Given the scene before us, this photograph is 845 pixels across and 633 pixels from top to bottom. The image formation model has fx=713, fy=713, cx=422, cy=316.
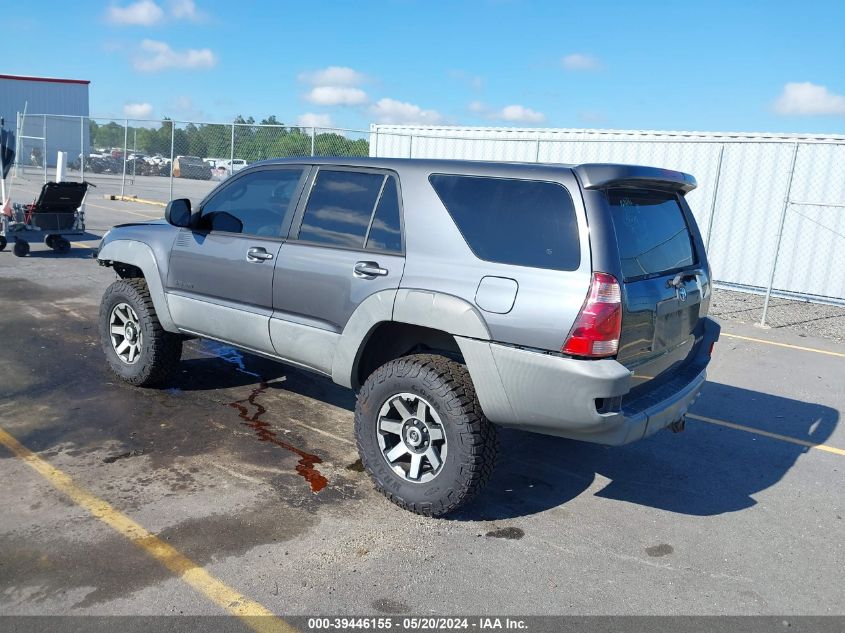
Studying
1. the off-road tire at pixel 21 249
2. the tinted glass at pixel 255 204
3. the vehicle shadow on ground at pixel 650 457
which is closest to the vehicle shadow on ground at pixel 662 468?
the vehicle shadow on ground at pixel 650 457

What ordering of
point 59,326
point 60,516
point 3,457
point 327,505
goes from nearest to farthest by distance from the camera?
point 60,516 < point 327,505 < point 3,457 < point 59,326

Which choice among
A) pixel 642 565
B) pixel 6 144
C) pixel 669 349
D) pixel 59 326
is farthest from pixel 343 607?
pixel 6 144

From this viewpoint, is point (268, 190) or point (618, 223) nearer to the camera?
point (618, 223)

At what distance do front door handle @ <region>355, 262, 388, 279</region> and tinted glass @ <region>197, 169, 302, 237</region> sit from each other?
0.78 meters

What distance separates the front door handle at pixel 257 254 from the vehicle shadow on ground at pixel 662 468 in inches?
73.6

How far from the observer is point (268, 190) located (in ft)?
15.9

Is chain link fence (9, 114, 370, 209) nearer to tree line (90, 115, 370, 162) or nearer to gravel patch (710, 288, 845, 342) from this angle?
tree line (90, 115, 370, 162)

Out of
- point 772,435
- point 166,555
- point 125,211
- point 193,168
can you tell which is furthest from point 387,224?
point 193,168

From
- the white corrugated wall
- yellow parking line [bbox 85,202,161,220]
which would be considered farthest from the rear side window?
yellow parking line [bbox 85,202,161,220]

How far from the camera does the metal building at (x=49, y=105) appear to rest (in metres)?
40.0

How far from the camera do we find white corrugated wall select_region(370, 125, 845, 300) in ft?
42.1

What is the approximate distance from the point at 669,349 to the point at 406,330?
148 cm

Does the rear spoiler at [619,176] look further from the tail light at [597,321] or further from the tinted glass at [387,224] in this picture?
the tinted glass at [387,224]

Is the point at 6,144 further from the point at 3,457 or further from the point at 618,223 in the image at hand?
the point at 618,223
